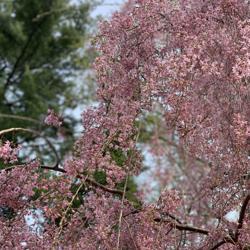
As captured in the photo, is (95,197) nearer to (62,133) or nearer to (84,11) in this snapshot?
(62,133)

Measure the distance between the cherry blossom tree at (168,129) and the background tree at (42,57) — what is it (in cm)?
1022

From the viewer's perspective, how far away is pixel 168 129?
Answer: 4020 mm

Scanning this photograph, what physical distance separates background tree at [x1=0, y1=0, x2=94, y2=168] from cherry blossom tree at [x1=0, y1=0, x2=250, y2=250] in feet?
33.5

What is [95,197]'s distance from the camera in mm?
3916

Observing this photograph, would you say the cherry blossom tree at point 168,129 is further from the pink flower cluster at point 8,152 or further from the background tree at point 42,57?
the background tree at point 42,57

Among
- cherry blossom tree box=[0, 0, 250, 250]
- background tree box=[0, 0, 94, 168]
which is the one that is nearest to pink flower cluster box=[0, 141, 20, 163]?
cherry blossom tree box=[0, 0, 250, 250]

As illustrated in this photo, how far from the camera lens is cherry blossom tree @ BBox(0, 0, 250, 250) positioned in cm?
361

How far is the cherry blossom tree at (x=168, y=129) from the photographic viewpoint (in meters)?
3.61

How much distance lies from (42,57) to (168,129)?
1214cm

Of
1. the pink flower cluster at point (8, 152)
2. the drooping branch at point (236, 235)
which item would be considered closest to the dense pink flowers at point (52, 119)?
the pink flower cluster at point (8, 152)

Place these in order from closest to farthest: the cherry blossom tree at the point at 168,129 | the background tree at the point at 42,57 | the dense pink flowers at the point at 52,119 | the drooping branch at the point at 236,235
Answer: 1. the drooping branch at the point at 236,235
2. the cherry blossom tree at the point at 168,129
3. the dense pink flowers at the point at 52,119
4. the background tree at the point at 42,57

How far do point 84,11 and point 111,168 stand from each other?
12.5 metres

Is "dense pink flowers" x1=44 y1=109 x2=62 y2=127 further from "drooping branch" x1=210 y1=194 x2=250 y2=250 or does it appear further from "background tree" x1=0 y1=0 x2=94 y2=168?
"background tree" x1=0 y1=0 x2=94 y2=168

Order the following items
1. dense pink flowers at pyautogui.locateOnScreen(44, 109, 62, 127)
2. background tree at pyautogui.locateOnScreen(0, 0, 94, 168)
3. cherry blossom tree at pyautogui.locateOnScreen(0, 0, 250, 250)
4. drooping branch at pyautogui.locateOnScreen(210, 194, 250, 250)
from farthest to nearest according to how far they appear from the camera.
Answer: background tree at pyautogui.locateOnScreen(0, 0, 94, 168) → dense pink flowers at pyautogui.locateOnScreen(44, 109, 62, 127) → cherry blossom tree at pyautogui.locateOnScreen(0, 0, 250, 250) → drooping branch at pyautogui.locateOnScreen(210, 194, 250, 250)
